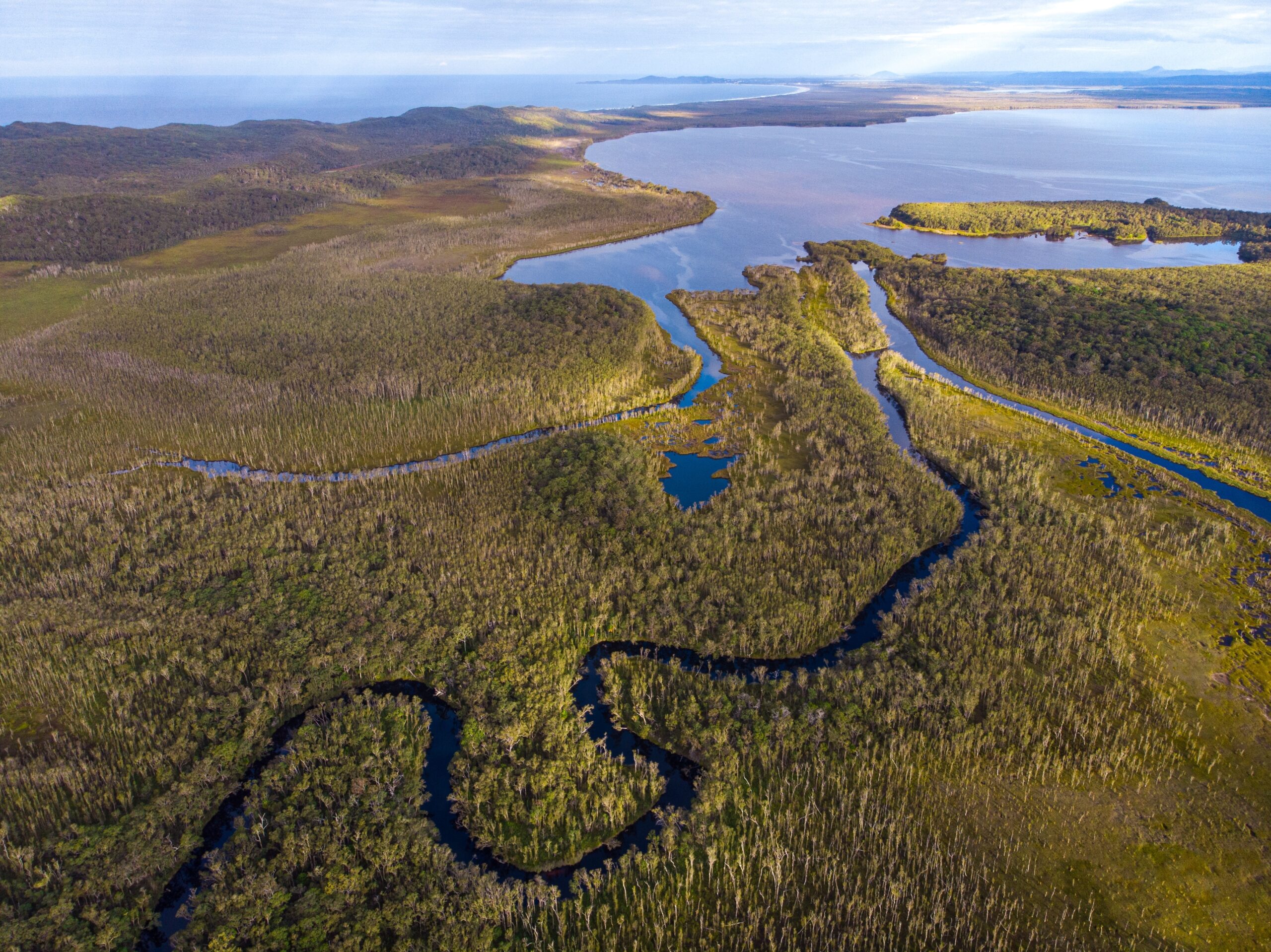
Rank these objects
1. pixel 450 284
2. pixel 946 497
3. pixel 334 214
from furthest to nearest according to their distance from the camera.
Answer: pixel 334 214, pixel 450 284, pixel 946 497

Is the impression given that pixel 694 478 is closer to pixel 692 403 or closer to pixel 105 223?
pixel 692 403

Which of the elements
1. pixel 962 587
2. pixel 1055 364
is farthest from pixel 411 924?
pixel 1055 364

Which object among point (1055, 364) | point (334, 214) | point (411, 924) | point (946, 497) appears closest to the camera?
point (411, 924)

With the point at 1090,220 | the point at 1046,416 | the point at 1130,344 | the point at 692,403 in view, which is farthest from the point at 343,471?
the point at 1090,220

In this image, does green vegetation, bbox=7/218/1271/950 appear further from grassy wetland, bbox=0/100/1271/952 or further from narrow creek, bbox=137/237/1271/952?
narrow creek, bbox=137/237/1271/952

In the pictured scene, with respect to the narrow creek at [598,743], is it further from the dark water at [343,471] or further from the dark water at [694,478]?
the dark water at [343,471]

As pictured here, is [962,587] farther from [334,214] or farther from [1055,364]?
[334,214]

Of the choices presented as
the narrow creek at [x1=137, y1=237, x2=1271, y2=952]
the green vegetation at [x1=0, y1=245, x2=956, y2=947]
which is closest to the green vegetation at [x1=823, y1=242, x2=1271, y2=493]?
the narrow creek at [x1=137, y1=237, x2=1271, y2=952]
